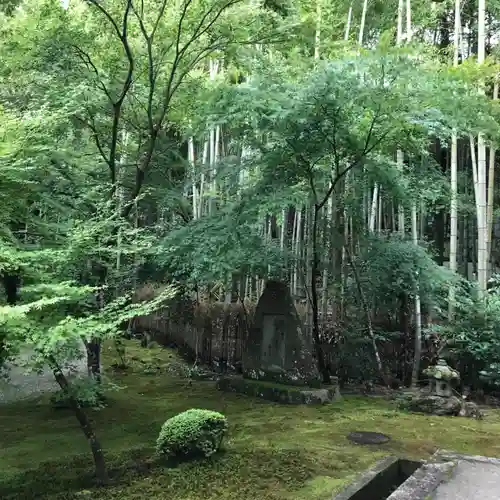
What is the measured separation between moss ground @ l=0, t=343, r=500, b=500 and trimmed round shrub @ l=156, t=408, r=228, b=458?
10 cm

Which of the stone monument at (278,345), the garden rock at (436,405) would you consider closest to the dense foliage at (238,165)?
the stone monument at (278,345)

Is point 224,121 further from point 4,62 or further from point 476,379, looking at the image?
point 476,379

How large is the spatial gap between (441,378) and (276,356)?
2.00 m

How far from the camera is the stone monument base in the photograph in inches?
233

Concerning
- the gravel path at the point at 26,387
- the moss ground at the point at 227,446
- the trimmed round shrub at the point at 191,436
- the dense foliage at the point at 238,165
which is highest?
the dense foliage at the point at 238,165

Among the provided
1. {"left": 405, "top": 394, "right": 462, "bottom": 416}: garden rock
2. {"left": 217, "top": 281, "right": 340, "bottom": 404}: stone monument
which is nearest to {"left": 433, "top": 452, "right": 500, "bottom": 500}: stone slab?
{"left": 405, "top": 394, "right": 462, "bottom": 416}: garden rock

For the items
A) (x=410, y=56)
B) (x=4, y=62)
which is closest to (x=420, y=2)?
(x=410, y=56)

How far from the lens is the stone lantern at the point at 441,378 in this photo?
224 inches

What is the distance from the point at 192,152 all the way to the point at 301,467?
7.14 meters

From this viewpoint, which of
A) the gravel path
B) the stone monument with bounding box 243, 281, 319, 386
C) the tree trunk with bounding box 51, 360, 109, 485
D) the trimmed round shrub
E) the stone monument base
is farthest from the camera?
the stone monument with bounding box 243, 281, 319, 386

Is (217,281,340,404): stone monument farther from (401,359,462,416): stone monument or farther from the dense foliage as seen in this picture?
(401,359,462,416): stone monument

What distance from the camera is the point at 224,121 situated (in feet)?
17.6

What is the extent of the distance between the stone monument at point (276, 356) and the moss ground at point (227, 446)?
228mm

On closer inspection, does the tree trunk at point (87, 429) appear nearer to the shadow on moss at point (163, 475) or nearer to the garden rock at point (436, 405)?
the shadow on moss at point (163, 475)
